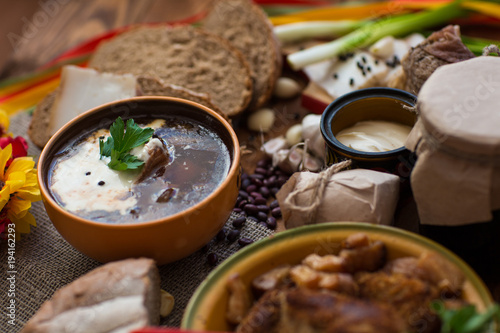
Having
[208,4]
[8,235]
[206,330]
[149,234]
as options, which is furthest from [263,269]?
[208,4]

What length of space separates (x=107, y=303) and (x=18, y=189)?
1.01 m

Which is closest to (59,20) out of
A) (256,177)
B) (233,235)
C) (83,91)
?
(83,91)

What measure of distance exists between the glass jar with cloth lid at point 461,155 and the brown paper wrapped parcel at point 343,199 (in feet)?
0.68

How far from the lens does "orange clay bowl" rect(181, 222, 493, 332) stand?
180cm

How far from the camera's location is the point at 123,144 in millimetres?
2344

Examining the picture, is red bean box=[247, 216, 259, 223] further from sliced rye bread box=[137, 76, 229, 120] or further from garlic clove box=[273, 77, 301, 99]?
garlic clove box=[273, 77, 301, 99]

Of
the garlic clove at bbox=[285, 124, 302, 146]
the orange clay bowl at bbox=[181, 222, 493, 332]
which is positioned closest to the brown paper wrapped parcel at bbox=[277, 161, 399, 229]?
the orange clay bowl at bbox=[181, 222, 493, 332]

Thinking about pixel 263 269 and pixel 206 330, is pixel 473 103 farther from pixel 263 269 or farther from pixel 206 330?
pixel 206 330

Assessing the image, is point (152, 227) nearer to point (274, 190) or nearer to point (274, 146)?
point (274, 190)

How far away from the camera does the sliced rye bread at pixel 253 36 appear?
346cm

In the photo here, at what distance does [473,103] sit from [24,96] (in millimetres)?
3202

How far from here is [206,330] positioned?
1792mm

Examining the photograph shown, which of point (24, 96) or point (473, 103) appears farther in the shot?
point (24, 96)

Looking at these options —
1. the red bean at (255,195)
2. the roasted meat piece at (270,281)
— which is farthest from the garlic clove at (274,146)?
the roasted meat piece at (270,281)
